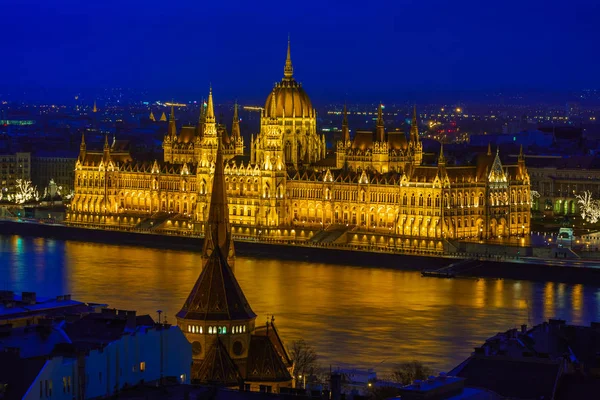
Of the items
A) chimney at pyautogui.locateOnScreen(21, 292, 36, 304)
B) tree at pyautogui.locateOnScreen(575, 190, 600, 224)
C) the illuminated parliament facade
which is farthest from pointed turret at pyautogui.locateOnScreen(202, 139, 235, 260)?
tree at pyautogui.locateOnScreen(575, 190, 600, 224)

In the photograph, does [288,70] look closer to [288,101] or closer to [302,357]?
[288,101]

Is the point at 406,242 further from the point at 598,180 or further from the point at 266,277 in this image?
the point at 598,180

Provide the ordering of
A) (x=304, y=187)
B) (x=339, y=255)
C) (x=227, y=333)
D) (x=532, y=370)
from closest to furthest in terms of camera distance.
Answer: (x=532, y=370) → (x=227, y=333) → (x=339, y=255) → (x=304, y=187)

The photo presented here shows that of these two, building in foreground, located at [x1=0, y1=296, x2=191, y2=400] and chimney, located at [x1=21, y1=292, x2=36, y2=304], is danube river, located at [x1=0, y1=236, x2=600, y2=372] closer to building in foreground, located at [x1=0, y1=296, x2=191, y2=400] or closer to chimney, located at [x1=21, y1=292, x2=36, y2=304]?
chimney, located at [x1=21, y1=292, x2=36, y2=304]

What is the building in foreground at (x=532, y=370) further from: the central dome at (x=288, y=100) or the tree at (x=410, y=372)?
the central dome at (x=288, y=100)

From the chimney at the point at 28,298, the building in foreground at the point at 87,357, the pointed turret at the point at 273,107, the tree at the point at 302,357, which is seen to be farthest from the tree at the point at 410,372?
the pointed turret at the point at 273,107

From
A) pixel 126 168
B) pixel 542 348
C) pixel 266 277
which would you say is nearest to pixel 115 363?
pixel 542 348

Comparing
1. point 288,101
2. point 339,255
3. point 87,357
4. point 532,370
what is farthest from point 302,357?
point 288,101
